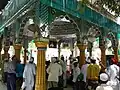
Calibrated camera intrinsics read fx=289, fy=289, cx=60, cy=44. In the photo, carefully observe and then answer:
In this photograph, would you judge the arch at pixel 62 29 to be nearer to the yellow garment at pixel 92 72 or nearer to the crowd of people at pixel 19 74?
the crowd of people at pixel 19 74

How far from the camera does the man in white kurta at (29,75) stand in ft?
33.6

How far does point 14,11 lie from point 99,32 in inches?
252

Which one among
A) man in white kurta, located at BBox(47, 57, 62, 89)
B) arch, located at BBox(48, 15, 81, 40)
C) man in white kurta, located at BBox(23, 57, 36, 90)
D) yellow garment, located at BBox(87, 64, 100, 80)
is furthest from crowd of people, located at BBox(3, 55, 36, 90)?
arch, located at BBox(48, 15, 81, 40)

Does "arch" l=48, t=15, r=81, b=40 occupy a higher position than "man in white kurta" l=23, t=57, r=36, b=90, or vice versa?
"arch" l=48, t=15, r=81, b=40

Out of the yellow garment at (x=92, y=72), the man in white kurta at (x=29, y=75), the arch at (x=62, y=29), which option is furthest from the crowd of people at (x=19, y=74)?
the arch at (x=62, y=29)

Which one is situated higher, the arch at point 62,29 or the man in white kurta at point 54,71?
the arch at point 62,29

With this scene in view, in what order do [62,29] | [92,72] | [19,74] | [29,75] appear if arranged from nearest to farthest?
[29,75] → [92,72] → [19,74] → [62,29]

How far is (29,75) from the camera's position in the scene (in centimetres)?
1023

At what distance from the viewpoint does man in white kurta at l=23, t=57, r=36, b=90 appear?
1023cm

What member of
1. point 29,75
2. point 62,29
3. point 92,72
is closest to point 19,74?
point 29,75

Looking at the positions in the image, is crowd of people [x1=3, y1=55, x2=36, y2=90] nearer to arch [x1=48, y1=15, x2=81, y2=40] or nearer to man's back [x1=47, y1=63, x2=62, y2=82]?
man's back [x1=47, y1=63, x2=62, y2=82]

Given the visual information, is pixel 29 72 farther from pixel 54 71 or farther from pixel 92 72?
pixel 92 72

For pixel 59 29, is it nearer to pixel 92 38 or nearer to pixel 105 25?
pixel 92 38

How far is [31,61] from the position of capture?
1031cm
